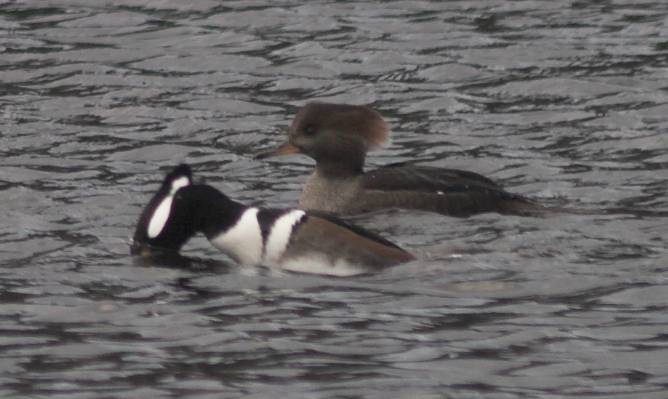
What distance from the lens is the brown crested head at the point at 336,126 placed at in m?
12.9

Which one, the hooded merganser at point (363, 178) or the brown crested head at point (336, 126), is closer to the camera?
the hooded merganser at point (363, 178)

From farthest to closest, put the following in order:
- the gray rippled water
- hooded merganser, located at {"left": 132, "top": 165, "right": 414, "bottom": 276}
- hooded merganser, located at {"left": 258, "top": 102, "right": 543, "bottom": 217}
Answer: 1. hooded merganser, located at {"left": 258, "top": 102, "right": 543, "bottom": 217}
2. hooded merganser, located at {"left": 132, "top": 165, "right": 414, "bottom": 276}
3. the gray rippled water

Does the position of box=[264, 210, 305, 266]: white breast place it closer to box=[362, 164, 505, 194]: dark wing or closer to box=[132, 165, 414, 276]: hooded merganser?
box=[132, 165, 414, 276]: hooded merganser

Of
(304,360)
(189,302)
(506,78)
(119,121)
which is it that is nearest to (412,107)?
(506,78)

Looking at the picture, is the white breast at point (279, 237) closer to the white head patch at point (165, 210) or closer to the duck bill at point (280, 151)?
the white head patch at point (165, 210)

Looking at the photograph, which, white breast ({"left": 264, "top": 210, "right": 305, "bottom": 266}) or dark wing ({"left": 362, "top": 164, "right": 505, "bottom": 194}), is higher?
white breast ({"left": 264, "top": 210, "right": 305, "bottom": 266})

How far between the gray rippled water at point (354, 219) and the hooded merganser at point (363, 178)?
162 millimetres

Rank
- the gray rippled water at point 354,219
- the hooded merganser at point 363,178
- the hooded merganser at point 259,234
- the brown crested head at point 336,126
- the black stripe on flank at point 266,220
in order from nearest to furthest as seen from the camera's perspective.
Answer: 1. the gray rippled water at point 354,219
2. the hooded merganser at point 259,234
3. the black stripe on flank at point 266,220
4. the hooded merganser at point 363,178
5. the brown crested head at point 336,126

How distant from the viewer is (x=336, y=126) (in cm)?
1298

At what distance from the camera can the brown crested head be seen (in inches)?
508

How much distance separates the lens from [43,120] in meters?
15.0

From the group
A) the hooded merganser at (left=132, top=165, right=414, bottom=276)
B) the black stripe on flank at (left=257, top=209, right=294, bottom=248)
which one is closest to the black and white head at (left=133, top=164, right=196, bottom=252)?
the hooded merganser at (left=132, top=165, right=414, bottom=276)

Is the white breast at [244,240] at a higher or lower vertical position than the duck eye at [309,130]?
lower

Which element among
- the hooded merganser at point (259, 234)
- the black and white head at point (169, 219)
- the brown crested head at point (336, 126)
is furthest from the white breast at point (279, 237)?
the brown crested head at point (336, 126)
